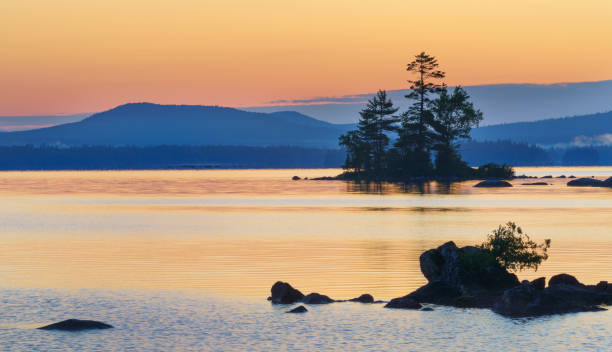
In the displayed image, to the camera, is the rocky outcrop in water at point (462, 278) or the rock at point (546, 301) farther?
the rocky outcrop in water at point (462, 278)

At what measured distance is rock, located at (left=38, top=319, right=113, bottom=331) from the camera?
2686cm

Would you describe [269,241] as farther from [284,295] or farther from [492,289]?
[492,289]

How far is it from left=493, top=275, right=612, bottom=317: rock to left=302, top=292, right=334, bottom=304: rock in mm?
5744

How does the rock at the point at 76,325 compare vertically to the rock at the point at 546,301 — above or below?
below

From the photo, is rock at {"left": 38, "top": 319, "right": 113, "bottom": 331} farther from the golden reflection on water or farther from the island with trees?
the island with trees

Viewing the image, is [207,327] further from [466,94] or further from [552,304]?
[466,94]

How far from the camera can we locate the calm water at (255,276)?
25.9m

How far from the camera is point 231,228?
66.6 metres

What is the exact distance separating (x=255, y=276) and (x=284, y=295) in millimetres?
7064

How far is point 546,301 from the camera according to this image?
97.1 ft

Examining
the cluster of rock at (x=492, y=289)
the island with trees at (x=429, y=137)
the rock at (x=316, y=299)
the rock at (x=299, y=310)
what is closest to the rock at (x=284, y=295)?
the rock at (x=316, y=299)

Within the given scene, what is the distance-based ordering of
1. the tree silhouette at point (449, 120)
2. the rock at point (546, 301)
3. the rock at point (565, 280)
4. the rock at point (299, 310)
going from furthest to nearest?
the tree silhouette at point (449, 120) → the rock at point (565, 280) → the rock at point (299, 310) → the rock at point (546, 301)

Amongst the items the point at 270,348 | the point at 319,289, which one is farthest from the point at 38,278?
the point at 270,348

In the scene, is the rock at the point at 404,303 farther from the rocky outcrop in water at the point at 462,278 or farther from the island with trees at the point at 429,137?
the island with trees at the point at 429,137
